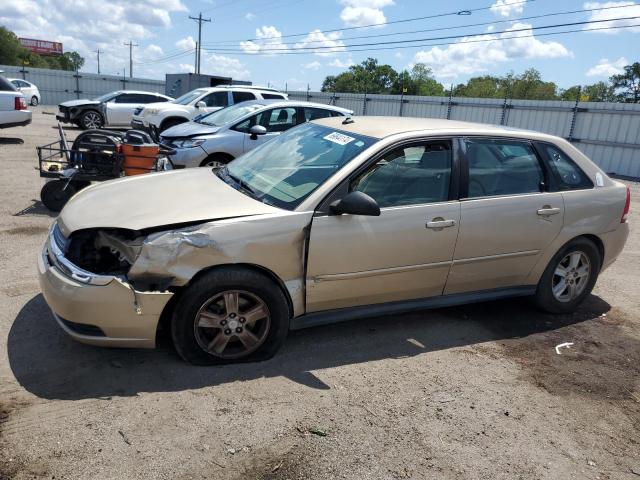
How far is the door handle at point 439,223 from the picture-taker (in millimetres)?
3951

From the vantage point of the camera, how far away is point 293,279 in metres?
3.62

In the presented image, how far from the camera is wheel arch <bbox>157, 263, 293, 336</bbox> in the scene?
3.38 meters

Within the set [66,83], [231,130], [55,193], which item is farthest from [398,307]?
[66,83]

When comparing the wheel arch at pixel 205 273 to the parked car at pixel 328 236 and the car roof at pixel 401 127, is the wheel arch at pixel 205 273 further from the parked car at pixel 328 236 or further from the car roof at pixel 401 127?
the car roof at pixel 401 127

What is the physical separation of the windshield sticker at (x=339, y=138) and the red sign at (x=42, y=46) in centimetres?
10648

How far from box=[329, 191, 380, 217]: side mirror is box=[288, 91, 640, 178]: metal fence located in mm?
14773

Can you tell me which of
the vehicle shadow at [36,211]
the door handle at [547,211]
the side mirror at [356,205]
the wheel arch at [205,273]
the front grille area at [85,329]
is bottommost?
the vehicle shadow at [36,211]

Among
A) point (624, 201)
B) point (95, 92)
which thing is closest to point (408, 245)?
point (624, 201)

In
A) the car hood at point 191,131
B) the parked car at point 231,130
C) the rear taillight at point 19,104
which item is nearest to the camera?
the parked car at point 231,130

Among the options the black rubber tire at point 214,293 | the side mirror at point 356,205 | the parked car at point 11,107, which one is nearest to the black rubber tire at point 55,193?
the black rubber tire at point 214,293

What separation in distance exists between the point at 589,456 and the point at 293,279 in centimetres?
206

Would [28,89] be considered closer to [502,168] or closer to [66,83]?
[66,83]

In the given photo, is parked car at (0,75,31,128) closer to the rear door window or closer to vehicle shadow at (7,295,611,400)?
vehicle shadow at (7,295,611,400)

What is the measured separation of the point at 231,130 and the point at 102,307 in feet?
21.3
